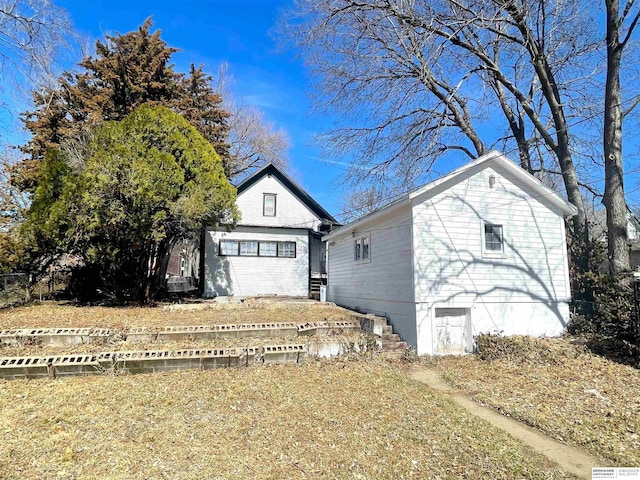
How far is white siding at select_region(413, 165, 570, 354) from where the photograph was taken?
352 inches

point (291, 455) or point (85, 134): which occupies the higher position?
point (85, 134)

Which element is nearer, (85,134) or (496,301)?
(496,301)

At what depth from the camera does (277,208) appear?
17.8m

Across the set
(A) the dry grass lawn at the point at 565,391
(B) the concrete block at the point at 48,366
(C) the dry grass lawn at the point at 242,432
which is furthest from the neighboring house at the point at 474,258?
(B) the concrete block at the point at 48,366

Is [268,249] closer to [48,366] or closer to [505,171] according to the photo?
[505,171]

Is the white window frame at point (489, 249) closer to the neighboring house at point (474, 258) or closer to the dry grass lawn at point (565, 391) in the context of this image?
the neighboring house at point (474, 258)

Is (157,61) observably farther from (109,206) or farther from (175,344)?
(175,344)

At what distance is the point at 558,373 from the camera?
7219 millimetres

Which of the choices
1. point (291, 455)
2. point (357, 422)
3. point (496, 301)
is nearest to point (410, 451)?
point (357, 422)

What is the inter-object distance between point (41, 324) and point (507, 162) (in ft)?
Result: 39.4

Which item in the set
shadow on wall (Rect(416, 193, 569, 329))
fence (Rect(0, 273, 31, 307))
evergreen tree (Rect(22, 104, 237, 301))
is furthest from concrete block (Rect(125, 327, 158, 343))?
fence (Rect(0, 273, 31, 307))

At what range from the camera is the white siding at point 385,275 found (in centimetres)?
906

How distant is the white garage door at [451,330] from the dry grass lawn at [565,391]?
1.42 ft

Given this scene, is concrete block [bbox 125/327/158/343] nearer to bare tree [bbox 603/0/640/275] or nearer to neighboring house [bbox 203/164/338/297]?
neighboring house [bbox 203/164/338/297]
